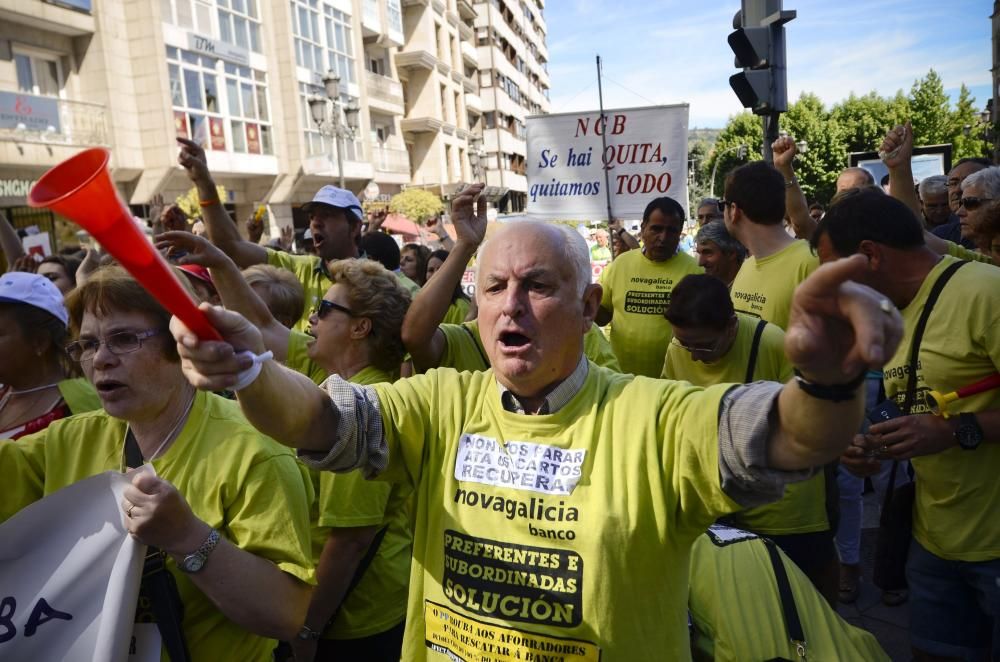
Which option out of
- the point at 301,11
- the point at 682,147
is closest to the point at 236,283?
the point at 682,147

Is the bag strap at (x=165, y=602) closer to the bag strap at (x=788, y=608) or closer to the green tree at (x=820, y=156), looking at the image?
the bag strap at (x=788, y=608)

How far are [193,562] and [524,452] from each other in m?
0.82

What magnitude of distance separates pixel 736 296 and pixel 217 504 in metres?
3.31

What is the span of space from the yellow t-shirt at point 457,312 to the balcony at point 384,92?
103ft

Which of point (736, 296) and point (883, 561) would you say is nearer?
point (883, 561)

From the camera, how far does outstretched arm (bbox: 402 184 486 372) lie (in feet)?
9.98

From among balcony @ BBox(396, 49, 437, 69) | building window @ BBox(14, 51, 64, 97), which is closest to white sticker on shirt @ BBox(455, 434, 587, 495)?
building window @ BBox(14, 51, 64, 97)

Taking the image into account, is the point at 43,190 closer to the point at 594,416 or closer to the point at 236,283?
the point at 594,416

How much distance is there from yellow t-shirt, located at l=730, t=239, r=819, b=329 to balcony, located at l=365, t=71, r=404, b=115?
3216 cm

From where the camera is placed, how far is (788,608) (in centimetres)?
208

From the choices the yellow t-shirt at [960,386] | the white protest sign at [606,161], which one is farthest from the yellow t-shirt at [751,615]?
the white protest sign at [606,161]

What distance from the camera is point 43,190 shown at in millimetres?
1246

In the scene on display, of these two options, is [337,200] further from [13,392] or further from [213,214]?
[13,392]

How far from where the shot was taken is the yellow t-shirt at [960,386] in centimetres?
254
